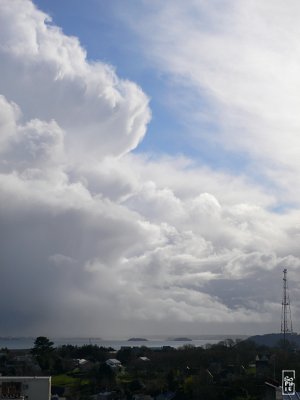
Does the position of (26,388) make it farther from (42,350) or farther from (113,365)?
(42,350)

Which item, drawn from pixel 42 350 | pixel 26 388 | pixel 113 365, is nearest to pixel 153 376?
pixel 113 365

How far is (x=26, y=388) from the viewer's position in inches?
1259

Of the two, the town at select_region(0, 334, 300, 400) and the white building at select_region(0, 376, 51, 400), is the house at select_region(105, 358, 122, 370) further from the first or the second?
the white building at select_region(0, 376, 51, 400)

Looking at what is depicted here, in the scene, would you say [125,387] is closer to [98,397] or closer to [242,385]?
[98,397]

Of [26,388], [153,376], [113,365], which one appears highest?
[26,388]

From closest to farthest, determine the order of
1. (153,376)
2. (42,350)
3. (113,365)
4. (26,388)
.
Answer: (26,388), (153,376), (113,365), (42,350)

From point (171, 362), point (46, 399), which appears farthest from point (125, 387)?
point (46, 399)

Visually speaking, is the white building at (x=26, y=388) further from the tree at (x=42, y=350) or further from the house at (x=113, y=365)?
the tree at (x=42, y=350)

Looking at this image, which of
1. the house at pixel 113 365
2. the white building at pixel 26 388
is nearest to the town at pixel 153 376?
the white building at pixel 26 388

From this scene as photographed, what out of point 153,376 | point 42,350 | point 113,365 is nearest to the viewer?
point 153,376

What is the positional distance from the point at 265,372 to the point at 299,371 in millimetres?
3414

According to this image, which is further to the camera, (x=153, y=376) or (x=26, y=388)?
(x=153, y=376)

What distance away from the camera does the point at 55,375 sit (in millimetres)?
74750

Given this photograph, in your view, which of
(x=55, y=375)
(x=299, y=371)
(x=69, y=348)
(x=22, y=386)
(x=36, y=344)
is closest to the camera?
(x=22, y=386)
